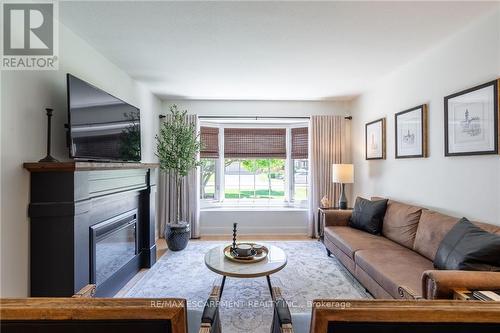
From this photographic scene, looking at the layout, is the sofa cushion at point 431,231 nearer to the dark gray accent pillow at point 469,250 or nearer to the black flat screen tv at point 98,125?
the dark gray accent pillow at point 469,250

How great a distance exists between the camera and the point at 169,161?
12.7 feet

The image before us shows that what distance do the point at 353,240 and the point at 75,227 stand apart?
2764 mm

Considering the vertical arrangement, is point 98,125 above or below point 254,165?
above

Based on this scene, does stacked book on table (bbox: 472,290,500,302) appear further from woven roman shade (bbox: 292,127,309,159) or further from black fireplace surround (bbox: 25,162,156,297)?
woven roman shade (bbox: 292,127,309,159)

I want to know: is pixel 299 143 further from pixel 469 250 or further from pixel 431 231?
pixel 469 250

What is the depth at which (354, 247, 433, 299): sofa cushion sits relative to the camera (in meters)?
1.88

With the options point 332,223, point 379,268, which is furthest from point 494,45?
point 332,223

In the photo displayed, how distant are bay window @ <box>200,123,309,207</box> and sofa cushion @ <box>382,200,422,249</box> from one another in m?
2.01

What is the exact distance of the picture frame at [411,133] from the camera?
9.07ft

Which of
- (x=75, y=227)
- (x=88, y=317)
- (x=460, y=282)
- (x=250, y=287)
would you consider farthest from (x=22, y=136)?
(x=460, y=282)

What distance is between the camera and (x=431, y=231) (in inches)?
91.1

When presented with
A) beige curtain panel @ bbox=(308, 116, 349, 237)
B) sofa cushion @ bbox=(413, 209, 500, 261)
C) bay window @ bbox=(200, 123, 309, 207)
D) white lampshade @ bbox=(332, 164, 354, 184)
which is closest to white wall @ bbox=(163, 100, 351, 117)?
beige curtain panel @ bbox=(308, 116, 349, 237)

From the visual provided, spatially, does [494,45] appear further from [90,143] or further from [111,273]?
[111,273]

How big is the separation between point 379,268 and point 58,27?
11.5ft
